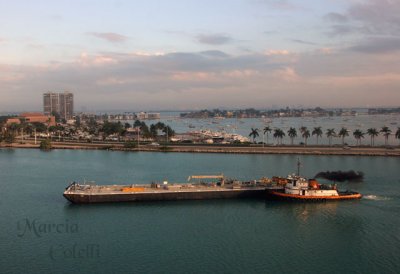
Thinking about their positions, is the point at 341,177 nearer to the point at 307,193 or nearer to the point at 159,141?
the point at 307,193

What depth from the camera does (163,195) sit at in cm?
2575

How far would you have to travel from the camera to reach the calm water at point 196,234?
53.2 feet

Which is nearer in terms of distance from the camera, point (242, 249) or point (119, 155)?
point (242, 249)

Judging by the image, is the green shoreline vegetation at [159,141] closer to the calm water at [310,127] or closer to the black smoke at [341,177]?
the calm water at [310,127]

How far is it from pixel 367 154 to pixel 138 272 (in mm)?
37719

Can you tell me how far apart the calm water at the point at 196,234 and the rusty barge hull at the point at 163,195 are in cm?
58

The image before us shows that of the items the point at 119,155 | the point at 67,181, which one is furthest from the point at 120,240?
the point at 119,155

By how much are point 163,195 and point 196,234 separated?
656 cm

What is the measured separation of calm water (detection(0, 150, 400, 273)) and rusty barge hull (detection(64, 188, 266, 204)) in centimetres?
58

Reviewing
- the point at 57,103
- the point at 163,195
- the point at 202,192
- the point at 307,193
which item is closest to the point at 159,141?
the point at 202,192

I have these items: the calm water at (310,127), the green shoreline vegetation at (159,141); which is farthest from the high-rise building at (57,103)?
the green shoreline vegetation at (159,141)

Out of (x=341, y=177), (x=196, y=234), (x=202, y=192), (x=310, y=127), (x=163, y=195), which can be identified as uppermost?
(x=310, y=127)

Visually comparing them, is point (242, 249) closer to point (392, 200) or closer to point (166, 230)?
point (166, 230)

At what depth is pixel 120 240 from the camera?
1867 centimetres
